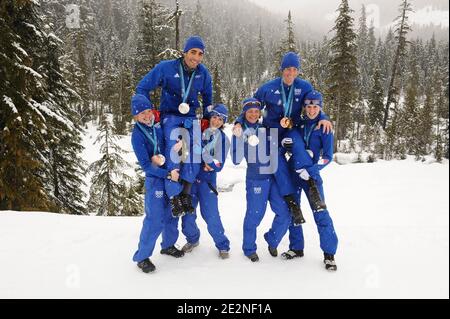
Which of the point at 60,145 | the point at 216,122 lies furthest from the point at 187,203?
the point at 60,145

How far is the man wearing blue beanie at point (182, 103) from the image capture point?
446 cm

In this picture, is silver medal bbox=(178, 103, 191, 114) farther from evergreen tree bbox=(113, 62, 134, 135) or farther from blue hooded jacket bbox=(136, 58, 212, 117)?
evergreen tree bbox=(113, 62, 134, 135)

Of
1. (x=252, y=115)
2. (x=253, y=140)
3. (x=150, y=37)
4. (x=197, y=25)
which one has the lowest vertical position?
(x=253, y=140)

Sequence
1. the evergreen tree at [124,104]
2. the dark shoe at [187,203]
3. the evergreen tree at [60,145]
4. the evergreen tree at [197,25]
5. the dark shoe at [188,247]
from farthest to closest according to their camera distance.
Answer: the evergreen tree at [197,25] < the evergreen tree at [124,104] < the evergreen tree at [60,145] < the dark shoe at [188,247] < the dark shoe at [187,203]

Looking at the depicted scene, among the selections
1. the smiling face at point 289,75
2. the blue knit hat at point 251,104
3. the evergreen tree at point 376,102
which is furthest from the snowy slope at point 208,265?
the evergreen tree at point 376,102

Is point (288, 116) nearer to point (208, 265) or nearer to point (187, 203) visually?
point (187, 203)

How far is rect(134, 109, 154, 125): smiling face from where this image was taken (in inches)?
169

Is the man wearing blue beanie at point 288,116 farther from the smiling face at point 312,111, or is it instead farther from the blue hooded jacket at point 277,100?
the smiling face at point 312,111

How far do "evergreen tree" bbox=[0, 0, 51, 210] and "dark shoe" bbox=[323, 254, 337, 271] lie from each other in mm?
7655

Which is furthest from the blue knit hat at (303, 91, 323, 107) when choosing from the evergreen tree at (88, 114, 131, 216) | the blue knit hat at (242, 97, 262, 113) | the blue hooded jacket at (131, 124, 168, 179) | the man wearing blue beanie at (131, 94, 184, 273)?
the evergreen tree at (88, 114, 131, 216)

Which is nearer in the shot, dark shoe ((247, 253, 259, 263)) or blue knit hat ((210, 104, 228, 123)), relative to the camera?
blue knit hat ((210, 104, 228, 123))

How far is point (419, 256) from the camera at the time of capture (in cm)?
481

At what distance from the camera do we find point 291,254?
4.95 meters

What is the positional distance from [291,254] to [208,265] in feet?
4.10
